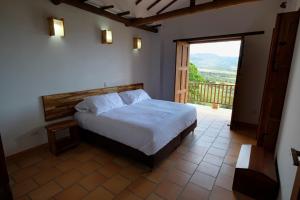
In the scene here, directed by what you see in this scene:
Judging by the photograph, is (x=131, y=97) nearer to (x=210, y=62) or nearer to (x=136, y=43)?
(x=136, y=43)

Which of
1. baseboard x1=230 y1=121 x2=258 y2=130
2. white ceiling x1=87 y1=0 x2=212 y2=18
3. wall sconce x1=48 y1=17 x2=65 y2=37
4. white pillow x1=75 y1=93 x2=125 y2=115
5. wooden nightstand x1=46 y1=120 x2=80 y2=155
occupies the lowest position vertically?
baseboard x1=230 y1=121 x2=258 y2=130

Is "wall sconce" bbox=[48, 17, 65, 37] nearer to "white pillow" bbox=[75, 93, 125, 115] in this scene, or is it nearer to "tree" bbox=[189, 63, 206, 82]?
"white pillow" bbox=[75, 93, 125, 115]

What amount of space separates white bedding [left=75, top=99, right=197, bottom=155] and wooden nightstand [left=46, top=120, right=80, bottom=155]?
0.60 ft

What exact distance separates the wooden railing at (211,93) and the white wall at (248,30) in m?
1.64

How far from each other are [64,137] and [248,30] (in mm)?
4430

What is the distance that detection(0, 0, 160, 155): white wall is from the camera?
2.21 metres

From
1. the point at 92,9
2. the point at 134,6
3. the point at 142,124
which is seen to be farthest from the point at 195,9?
the point at 142,124

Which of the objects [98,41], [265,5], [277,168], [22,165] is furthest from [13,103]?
[265,5]

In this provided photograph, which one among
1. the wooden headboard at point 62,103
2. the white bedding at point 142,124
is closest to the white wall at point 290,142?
the white bedding at point 142,124

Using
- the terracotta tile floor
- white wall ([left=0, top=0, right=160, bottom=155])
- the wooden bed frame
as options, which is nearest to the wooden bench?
the terracotta tile floor

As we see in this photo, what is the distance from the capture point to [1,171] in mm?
1259

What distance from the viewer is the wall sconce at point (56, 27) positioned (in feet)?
8.09

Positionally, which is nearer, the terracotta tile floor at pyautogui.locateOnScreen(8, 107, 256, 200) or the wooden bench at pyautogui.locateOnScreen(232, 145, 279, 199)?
the wooden bench at pyautogui.locateOnScreen(232, 145, 279, 199)

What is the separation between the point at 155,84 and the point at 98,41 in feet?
7.77
